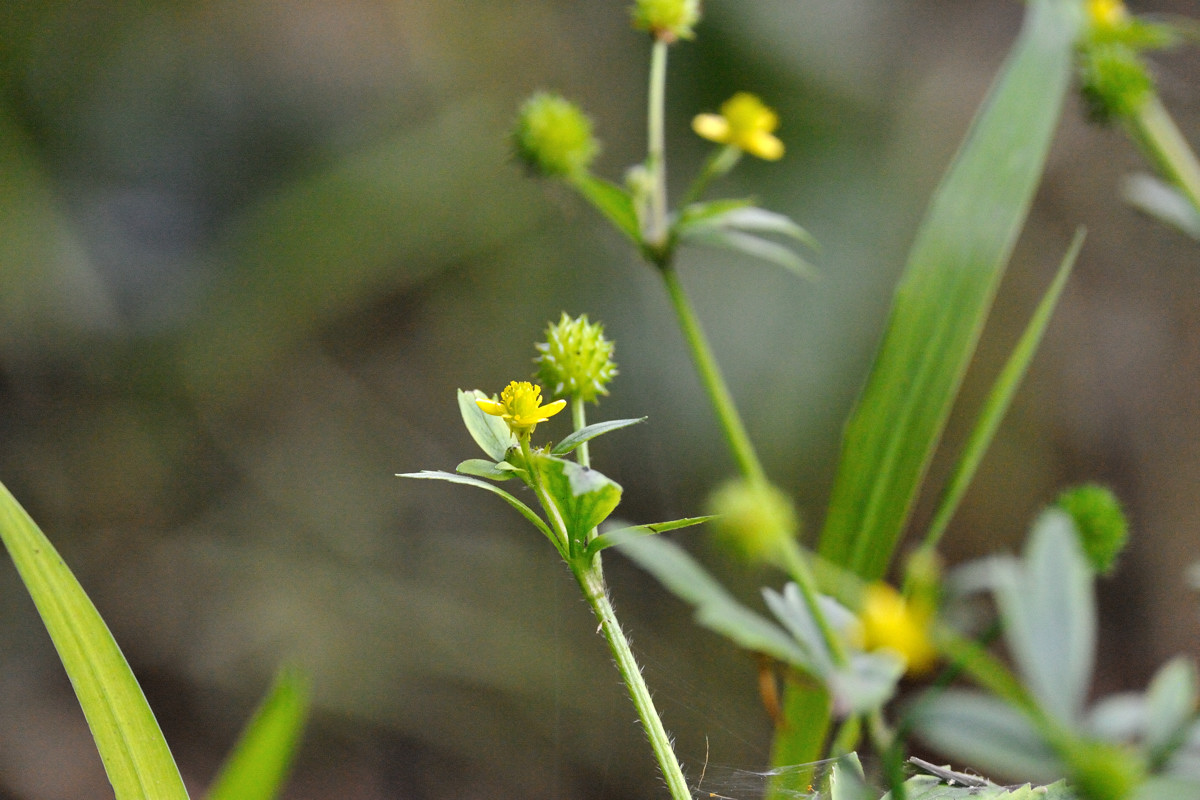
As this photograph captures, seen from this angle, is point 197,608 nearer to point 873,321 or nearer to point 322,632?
point 322,632

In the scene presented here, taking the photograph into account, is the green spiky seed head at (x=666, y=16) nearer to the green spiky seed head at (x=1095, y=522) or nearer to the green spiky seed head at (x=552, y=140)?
the green spiky seed head at (x=552, y=140)

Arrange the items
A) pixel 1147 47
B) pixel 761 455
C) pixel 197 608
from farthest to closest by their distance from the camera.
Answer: pixel 197 608, pixel 761 455, pixel 1147 47

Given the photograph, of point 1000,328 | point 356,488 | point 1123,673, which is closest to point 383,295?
point 356,488

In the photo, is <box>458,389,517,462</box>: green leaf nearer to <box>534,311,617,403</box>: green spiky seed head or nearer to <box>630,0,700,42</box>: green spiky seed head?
<box>534,311,617,403</box>: green spiky seed head

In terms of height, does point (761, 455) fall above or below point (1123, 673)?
above

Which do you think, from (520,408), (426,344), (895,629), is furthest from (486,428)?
(426,344)
